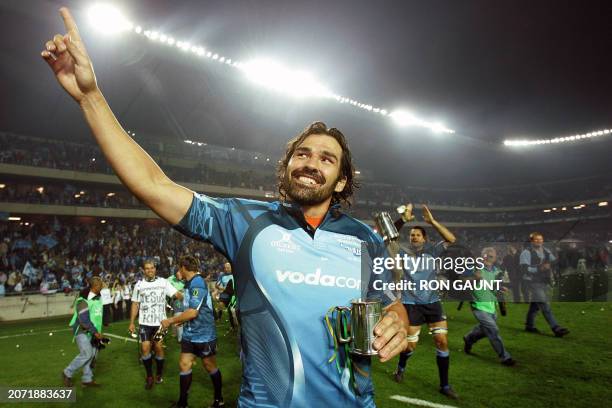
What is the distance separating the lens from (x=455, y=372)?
26.0 ft

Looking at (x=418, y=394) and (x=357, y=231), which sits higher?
(x=357, y=231)

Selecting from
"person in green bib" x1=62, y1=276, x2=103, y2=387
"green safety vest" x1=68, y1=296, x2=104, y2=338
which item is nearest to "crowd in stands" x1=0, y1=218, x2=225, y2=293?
"green safety vest" x1=68, y1=296, x2=104, y2=338

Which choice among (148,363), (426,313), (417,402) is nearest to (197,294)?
(148,363)

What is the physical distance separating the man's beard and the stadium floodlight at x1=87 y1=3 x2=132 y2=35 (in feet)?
60.4

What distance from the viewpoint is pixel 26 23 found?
17.1 m

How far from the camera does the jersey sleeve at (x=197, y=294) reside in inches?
278

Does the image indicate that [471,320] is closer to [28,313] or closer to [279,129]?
[28,313]

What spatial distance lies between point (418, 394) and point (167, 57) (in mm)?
21008

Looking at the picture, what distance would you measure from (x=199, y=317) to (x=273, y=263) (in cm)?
565

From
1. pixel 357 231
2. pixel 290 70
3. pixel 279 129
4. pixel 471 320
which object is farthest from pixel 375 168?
pixel 357 231

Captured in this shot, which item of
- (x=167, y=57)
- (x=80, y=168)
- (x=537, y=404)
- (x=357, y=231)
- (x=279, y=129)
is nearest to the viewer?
(x=357, y=231)

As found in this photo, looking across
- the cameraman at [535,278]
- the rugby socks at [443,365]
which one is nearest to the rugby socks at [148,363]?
the rugby socks at [443,365]

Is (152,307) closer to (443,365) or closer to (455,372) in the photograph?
(443,365)

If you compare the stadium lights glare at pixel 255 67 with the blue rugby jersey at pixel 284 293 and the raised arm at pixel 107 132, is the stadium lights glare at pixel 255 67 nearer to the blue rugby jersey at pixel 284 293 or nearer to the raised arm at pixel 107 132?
the raised arm at pixel 107 132
